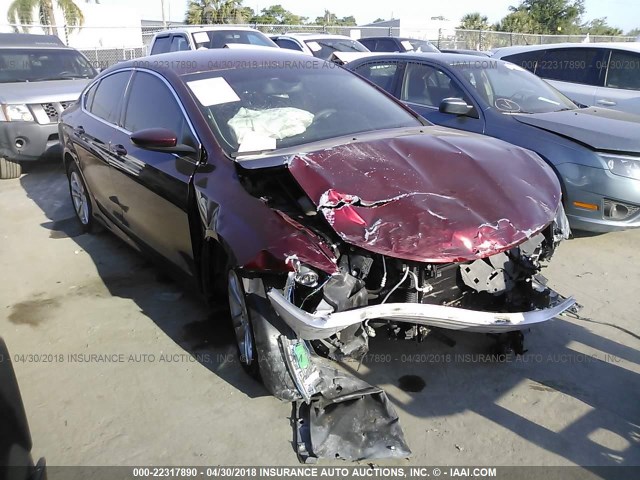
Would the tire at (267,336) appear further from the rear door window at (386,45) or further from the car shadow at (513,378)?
the rear door window at (386,45)

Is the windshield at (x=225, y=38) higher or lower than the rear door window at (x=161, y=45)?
higher

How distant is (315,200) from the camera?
2635 millimetres

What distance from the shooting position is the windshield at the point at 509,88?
5559mm

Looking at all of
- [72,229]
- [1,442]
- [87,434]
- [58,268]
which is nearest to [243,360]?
[87,434]

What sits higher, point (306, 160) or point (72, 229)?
point (306, 160)

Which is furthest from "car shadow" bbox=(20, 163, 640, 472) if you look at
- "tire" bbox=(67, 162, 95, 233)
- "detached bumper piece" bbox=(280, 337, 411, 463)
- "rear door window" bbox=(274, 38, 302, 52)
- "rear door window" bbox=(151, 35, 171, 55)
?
"rear door window" bbox=(274, 38, 302, 52)

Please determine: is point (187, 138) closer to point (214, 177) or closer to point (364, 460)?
point (214, 177)

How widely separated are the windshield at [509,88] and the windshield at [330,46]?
6.76 meters

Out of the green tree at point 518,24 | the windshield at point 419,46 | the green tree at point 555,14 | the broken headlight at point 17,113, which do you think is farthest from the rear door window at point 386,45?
the green tree at point 555,14

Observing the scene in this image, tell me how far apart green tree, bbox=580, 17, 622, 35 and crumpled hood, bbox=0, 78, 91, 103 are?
4075cm

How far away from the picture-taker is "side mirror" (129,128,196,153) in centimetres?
324

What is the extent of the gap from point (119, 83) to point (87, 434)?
9.67 ft

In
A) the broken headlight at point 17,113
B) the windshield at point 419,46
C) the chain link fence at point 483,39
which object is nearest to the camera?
the broken headlight at point 17,113

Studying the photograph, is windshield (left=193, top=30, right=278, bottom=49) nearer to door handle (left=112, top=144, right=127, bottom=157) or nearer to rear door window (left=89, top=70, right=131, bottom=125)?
rear door window (left=89, top=70, right=131, bottom=125)
